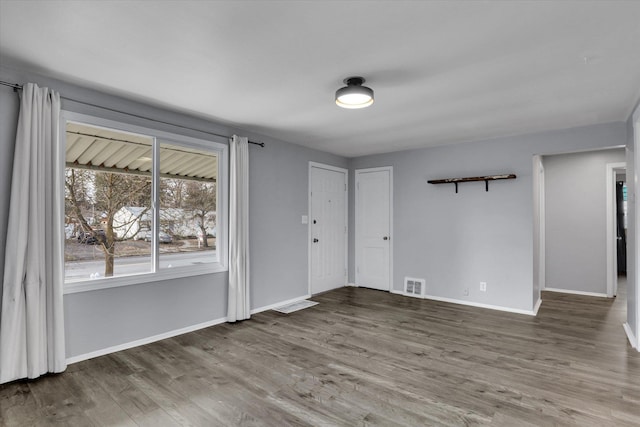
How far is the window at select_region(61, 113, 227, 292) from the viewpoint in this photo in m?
3.14

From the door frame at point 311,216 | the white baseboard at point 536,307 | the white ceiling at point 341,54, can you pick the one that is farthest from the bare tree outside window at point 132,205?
the white baseboard at point 536,307

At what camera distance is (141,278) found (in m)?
3.45

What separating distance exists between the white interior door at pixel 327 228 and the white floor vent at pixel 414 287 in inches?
47.1

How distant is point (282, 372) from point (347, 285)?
3.59 m

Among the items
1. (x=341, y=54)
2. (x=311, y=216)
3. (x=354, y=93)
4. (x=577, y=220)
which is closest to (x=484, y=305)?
(x=577, y=220)

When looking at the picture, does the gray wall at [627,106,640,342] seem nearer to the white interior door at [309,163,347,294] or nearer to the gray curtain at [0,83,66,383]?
the white interior door at [309,163,347,294]

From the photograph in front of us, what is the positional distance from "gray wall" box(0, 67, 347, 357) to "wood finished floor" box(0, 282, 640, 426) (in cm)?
25

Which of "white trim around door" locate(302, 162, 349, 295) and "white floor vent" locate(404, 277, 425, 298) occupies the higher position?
"white trim around door" locate(302, 162, 349, 295)

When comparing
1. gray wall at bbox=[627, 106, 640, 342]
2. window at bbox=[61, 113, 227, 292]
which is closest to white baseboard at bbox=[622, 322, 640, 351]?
gray wall at bbox=[627, 106, 640, 342]

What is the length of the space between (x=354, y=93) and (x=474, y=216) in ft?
10.4

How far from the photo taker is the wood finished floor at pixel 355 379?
223 cm

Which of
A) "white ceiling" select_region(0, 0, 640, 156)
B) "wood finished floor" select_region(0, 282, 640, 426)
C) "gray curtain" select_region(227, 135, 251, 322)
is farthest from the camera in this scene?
"gray curtain" select_region(227, 135, 251, 322)

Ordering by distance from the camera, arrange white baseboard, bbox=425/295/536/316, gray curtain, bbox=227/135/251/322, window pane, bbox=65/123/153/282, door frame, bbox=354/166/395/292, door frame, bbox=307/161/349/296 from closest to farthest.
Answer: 1. window pane, bbox=65/123/153/282
2. gray curtain, bbox=227/135/251/322
3. white baseboard, bbox=425/295/536/316
4. door frame, bbox=307/161/349/296
5. door frame, bbox=354/166/395/292

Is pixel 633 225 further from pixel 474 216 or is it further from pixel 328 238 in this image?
pixel 328 238
